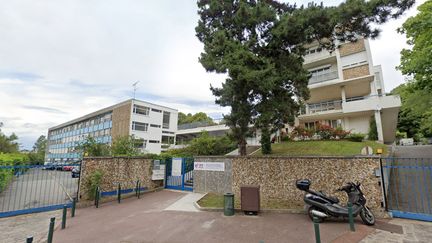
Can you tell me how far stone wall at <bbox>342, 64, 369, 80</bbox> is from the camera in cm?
1955

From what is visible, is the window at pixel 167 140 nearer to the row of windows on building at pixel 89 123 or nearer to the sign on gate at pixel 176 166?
the row of windows on building at pixel 89 123

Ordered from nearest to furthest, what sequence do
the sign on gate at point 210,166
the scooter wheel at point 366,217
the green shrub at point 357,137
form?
the scooter wheel at point 366,217 → the sign on gate at point 210,166 → the green shrub at point 357,137

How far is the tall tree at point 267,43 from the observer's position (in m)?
7.91

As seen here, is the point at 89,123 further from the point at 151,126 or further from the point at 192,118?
the point at 192,118

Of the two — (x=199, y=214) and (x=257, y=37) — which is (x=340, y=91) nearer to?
Answer: (x=257, y=37)

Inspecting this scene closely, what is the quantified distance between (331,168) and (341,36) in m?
5.77

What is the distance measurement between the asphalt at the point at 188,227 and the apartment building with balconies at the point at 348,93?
15090 mm

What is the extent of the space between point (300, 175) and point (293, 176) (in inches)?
11.1

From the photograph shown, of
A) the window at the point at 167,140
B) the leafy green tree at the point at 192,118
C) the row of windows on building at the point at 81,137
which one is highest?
the leafy green tree at the point at 192,118

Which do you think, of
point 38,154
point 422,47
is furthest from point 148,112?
point 38,154

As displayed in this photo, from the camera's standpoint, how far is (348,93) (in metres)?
22.4

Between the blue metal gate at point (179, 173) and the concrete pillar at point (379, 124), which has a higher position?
the concrete pillar at point (379, 124)

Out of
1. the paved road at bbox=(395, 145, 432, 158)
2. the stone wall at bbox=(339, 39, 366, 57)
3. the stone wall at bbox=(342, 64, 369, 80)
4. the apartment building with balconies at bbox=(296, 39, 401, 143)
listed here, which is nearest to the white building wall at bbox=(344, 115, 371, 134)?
the apartment building with balconies at bbox=(296, 39, 401, 143)

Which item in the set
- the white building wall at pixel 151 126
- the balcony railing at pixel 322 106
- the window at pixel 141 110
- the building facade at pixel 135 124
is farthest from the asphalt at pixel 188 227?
the window at pixel 141 110
